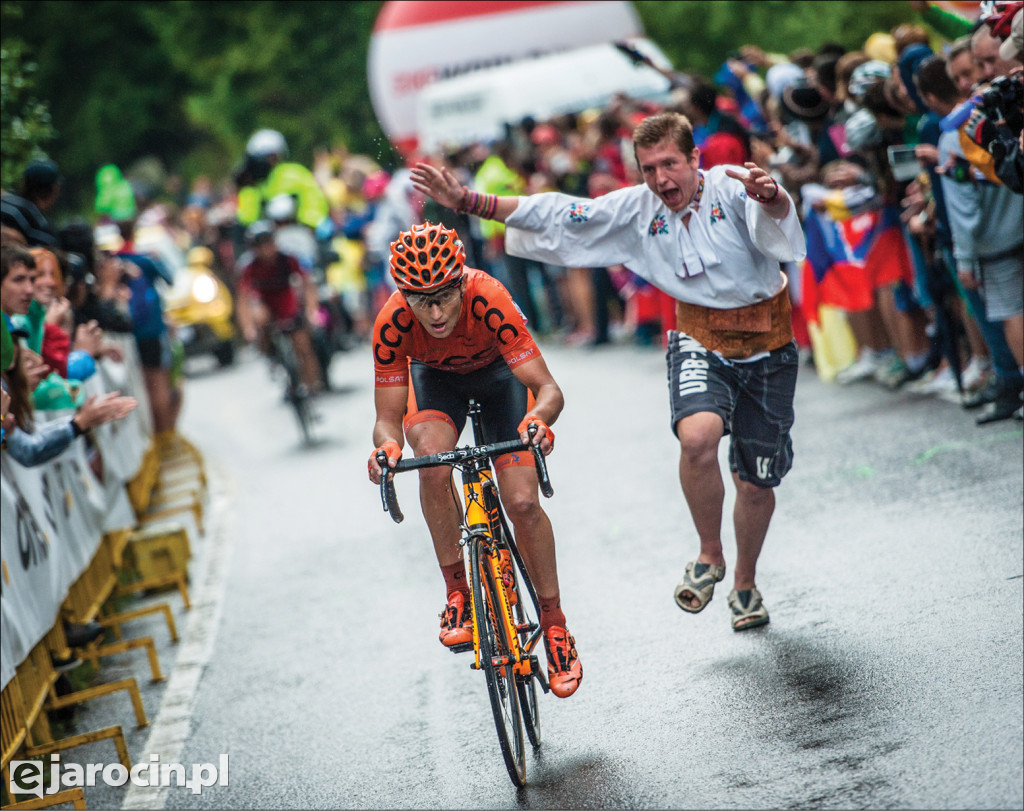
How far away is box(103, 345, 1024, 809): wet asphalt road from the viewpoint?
5391 millimetres

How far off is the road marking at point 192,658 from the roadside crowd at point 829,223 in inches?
63.6

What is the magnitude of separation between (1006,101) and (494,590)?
4201 mm

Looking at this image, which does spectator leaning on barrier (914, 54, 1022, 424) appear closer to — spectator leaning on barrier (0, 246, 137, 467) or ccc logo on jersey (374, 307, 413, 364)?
ccc logo on jersey (374, 307, 413, 364)

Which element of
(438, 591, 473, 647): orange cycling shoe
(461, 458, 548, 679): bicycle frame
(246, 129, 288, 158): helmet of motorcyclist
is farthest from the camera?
(246, 129, 288, 158): helmet of motorcyclist

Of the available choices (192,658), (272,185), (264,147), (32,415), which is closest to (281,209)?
(272,185)

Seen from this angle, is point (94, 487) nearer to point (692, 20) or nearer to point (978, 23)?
point (978, 23)

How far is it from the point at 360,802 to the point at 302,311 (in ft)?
37.9

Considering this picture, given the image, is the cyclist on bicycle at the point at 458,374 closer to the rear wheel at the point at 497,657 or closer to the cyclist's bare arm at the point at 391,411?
the cyclist's bare arm at the point at 391,411

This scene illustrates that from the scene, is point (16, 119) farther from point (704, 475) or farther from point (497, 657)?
point (497, 657)

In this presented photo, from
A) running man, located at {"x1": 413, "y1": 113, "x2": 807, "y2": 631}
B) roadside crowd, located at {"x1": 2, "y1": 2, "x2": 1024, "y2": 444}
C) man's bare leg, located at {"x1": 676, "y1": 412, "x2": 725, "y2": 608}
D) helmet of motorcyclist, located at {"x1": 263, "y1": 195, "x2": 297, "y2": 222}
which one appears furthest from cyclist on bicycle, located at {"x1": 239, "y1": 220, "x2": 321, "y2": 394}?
man's bare leg, located at {"x1": 676, "y1": 412, "x2": 725, "y2": 608}

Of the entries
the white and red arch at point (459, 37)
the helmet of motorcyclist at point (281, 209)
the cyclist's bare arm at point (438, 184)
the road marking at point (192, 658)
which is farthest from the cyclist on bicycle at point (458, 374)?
the white and red arch at point (459, 37)

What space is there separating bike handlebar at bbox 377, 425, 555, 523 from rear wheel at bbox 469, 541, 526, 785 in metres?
0.33

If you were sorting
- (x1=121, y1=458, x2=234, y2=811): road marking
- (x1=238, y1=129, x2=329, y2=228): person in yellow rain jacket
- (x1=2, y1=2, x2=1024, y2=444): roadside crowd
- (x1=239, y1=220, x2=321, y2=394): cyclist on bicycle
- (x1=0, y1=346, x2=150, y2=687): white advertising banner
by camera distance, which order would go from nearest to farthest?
(x1=121, y1=458, x2=234, y2=811): road marking
(x1=0, y1=346, x2=150, y2=687): white advertising banner
(x1=2, y1=2, x2=1024, y2=444): roadside crowd
(x1=239, y1=220, x2=321, y2=394): cyclist on bicycle
(x1=238, y1=129, x2=329, y2=228): person in yellow rain jacket

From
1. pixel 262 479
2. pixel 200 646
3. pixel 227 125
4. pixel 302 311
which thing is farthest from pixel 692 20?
pixel 227 125
